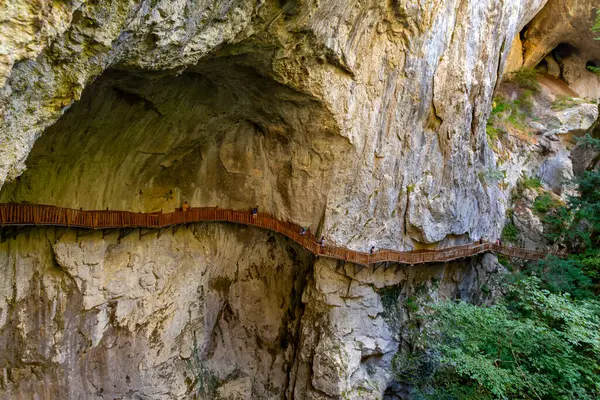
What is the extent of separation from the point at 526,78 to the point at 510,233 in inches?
450

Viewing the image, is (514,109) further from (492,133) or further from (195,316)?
(195,316)

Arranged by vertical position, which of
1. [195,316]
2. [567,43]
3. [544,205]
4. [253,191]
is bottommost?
[195,316]

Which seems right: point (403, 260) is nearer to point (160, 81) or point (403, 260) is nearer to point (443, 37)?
point (443, 37)

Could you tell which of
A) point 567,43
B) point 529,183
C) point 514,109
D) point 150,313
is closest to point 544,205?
point 529,183

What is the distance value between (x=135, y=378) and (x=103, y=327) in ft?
6.55

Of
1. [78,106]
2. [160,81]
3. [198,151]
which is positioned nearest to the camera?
[78,106]

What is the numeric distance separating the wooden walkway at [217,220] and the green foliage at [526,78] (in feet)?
41.9

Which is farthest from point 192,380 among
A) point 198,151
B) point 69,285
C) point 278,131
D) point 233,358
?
point 278,131

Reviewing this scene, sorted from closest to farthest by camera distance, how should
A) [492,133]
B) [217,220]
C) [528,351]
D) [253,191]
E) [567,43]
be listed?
[528,351] < [217,220] < [253,191] < [492,133] < [567,43]

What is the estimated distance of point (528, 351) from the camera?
9.24 metres

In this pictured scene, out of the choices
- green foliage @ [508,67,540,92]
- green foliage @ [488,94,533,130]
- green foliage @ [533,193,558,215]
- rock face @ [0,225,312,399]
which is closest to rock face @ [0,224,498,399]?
rock face @ [0,225,312,399]

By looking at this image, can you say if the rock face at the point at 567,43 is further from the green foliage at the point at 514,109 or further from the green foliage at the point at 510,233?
the green foliage at the point at 510,233

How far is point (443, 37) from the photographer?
1279 cm

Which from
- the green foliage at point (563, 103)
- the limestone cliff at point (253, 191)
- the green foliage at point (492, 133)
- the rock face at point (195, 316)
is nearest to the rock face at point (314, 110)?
the limestone cliff at point (253, 191)
